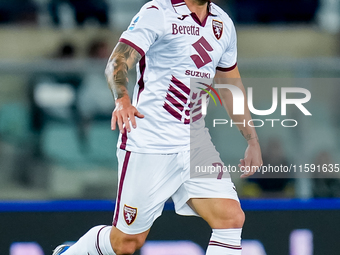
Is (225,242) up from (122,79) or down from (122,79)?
down

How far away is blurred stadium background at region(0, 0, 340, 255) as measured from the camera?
385cm

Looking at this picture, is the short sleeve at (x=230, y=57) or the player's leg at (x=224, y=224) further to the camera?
the short sleeve at (x=230, y=57)

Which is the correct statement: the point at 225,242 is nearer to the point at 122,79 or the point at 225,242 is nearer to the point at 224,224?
the point at 224,224

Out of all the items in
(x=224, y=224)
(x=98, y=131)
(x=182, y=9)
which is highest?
(x=182, y=9)

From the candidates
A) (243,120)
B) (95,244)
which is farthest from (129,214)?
(243,120)

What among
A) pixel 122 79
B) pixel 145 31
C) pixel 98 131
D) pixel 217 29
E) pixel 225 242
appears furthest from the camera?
pixel 98 131

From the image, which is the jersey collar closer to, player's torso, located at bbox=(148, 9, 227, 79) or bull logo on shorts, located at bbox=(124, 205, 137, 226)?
player's torso, located at bbox=(148, 9, 227, 79)

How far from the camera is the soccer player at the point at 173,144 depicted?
293cm

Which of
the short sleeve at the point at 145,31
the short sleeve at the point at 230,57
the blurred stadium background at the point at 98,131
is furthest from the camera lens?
the blurred stadium background at the point at 98,131

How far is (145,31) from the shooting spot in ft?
9.14

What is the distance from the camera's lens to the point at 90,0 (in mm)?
6789

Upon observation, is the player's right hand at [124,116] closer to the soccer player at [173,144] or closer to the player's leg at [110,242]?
the soccer player at [173,144]

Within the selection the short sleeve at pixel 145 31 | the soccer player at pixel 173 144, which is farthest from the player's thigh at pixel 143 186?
the short sleeve at pixel 145 31

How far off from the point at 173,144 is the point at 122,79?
1.69 ft
